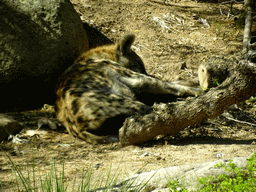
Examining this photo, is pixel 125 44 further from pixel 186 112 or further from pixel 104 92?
pixel 186 112

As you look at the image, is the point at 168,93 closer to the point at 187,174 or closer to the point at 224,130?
the point at 224,130

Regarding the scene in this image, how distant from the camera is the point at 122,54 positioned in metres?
5.27

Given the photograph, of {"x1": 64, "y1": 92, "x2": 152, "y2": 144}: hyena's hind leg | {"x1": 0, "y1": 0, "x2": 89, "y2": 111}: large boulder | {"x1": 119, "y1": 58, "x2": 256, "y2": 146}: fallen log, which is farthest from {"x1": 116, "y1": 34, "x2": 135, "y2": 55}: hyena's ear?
{"x1": 119, "y1": 58, "x2": 256, "y2": 146}: fallen log

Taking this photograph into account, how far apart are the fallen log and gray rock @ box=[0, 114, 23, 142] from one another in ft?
4.75

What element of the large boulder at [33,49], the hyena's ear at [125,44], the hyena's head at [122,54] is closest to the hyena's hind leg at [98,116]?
the large boulder at [33,49]

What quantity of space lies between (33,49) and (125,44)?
161 cm

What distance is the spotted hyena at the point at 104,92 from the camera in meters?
3.55

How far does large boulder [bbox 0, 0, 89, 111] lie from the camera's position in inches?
176

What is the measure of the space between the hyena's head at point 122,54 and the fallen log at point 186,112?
201 cm

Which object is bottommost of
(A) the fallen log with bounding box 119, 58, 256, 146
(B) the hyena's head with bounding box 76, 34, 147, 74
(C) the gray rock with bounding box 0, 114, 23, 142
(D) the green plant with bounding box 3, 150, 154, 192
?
(C) the gray rock with bounding box 0, 114, 23, 142

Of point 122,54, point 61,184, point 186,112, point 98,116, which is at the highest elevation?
point 122,54

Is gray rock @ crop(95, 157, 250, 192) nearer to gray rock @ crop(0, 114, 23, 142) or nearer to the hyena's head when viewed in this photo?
gray rock @ crop(0, 114, 23, 142)

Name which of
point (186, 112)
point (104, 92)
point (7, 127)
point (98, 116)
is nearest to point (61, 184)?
point (98, 116)

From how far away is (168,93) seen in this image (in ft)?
15.3
